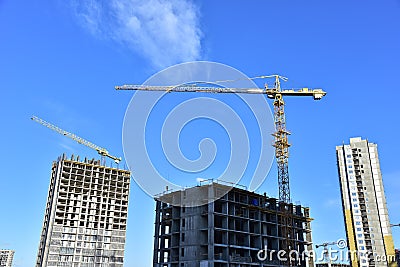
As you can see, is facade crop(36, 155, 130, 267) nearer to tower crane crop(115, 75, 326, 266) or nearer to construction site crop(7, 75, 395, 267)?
construction site crop(7, 75, 395, 267)

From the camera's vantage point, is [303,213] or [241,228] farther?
[303,213]

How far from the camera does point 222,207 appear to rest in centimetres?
5322

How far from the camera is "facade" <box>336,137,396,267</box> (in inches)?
3835

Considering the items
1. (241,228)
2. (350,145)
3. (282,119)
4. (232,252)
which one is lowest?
(232,252)

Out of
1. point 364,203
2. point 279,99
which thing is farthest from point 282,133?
point 364,203

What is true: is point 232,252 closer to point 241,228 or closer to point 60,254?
point 241,228

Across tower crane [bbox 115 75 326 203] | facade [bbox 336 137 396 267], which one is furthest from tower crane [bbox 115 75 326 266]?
facade [bbox 336 137 396 267]

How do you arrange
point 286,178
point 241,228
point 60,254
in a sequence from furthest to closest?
1. point 60,254
2. point 286,178
3. point 241,228

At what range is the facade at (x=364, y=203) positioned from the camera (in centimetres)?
9741

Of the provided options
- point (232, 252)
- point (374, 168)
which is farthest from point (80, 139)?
point (374, 168)

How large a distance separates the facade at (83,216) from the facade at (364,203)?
6485cm

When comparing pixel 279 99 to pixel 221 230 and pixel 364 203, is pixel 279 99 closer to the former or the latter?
pixel 221 230

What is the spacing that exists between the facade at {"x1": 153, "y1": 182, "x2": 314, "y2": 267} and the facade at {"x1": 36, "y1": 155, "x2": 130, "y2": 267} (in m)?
43.0

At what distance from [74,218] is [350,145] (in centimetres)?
8483
